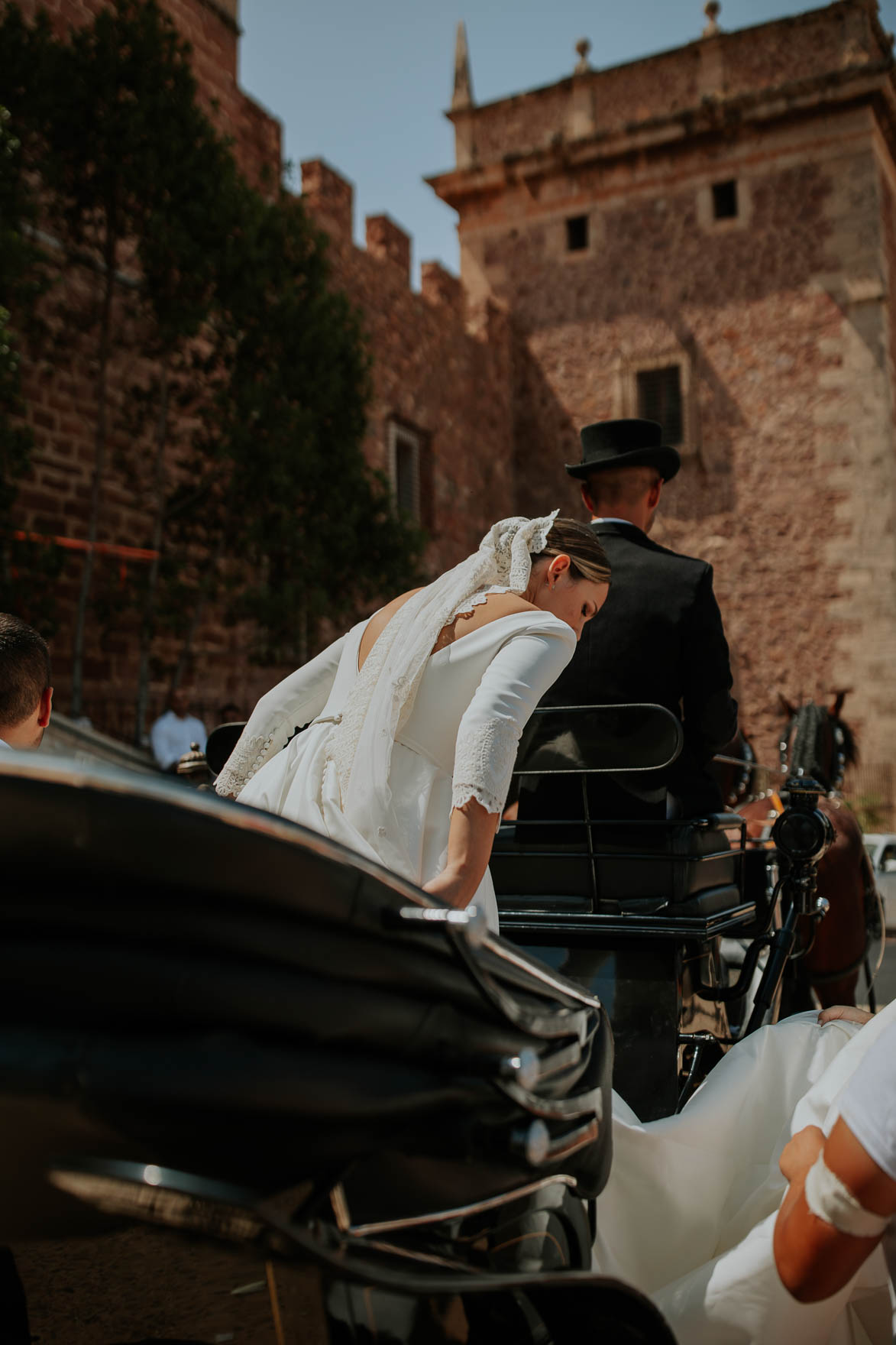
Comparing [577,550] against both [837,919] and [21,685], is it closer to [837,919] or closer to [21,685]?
[21,685]

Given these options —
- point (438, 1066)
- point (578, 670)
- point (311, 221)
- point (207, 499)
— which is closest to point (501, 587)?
point (578, 670)

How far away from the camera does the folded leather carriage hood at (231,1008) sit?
98cm

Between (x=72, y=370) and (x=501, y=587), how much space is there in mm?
8322

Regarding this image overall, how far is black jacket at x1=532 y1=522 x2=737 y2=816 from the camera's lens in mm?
3137

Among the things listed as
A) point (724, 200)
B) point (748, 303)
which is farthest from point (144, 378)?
point (724, 200)

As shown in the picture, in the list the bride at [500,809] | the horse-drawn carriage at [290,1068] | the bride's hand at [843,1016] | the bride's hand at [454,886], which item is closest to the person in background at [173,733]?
the bride at [500,809]

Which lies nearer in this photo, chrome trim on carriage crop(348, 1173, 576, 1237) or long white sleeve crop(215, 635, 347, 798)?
chrome trim on carriage crop(348, 1173, 576, 1237)

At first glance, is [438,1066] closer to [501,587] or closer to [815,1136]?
[815,1136]

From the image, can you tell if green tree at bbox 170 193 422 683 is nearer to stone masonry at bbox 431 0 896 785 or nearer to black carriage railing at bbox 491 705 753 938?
black carriage railing at bbox 491 705 753 938

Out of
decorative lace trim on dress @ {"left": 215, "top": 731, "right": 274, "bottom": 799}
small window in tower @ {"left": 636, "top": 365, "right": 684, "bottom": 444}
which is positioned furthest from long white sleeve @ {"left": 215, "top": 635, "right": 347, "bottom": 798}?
small window in tower @ {"left": 636, "top": 365, "right": 684, "bottom": 444}

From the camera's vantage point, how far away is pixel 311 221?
10625 millimetres

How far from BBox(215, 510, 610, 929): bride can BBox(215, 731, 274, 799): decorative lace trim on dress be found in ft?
0.07

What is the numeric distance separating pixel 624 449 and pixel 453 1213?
2.82 m

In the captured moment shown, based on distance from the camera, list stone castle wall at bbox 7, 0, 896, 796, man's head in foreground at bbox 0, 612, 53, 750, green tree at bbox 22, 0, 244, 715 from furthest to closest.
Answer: stone castle wall at bbox 7, 0, 896, 796, green tree at bbox 22, 0, 244, 715, man's head in foreground at bbox 0, 612, 53, 750
